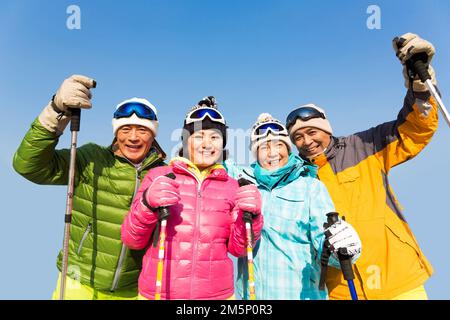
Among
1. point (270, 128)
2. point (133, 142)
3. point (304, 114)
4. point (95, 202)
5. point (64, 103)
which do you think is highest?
point (304, 114)

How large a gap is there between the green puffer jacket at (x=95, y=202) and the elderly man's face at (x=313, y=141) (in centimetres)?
246

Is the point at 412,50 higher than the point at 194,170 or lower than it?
higher

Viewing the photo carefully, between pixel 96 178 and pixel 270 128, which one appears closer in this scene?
pixel 96 178

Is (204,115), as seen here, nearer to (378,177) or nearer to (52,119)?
(52,119)

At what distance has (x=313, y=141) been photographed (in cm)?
545

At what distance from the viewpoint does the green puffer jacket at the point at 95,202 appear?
4.45m

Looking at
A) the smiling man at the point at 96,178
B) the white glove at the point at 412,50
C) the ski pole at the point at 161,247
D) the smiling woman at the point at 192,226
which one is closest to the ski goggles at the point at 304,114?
the white glove at the point at 412,50

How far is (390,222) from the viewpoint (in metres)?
4.80

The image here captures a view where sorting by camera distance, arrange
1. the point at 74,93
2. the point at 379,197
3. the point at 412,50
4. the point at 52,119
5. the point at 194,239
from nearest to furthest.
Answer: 1. the point at 194,239
2. the point at 412,50
3. the point at 52,119
4. the point at 74,93
5. the point at 379,197

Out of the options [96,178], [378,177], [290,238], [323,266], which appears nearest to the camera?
[323,266]

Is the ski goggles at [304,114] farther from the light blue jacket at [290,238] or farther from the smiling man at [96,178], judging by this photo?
the smiling man at [96,178]

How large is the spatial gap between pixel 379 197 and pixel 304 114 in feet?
5.79

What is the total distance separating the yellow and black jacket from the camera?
4543 millimetres

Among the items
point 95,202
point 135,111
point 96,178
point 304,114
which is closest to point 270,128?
point 304,114
